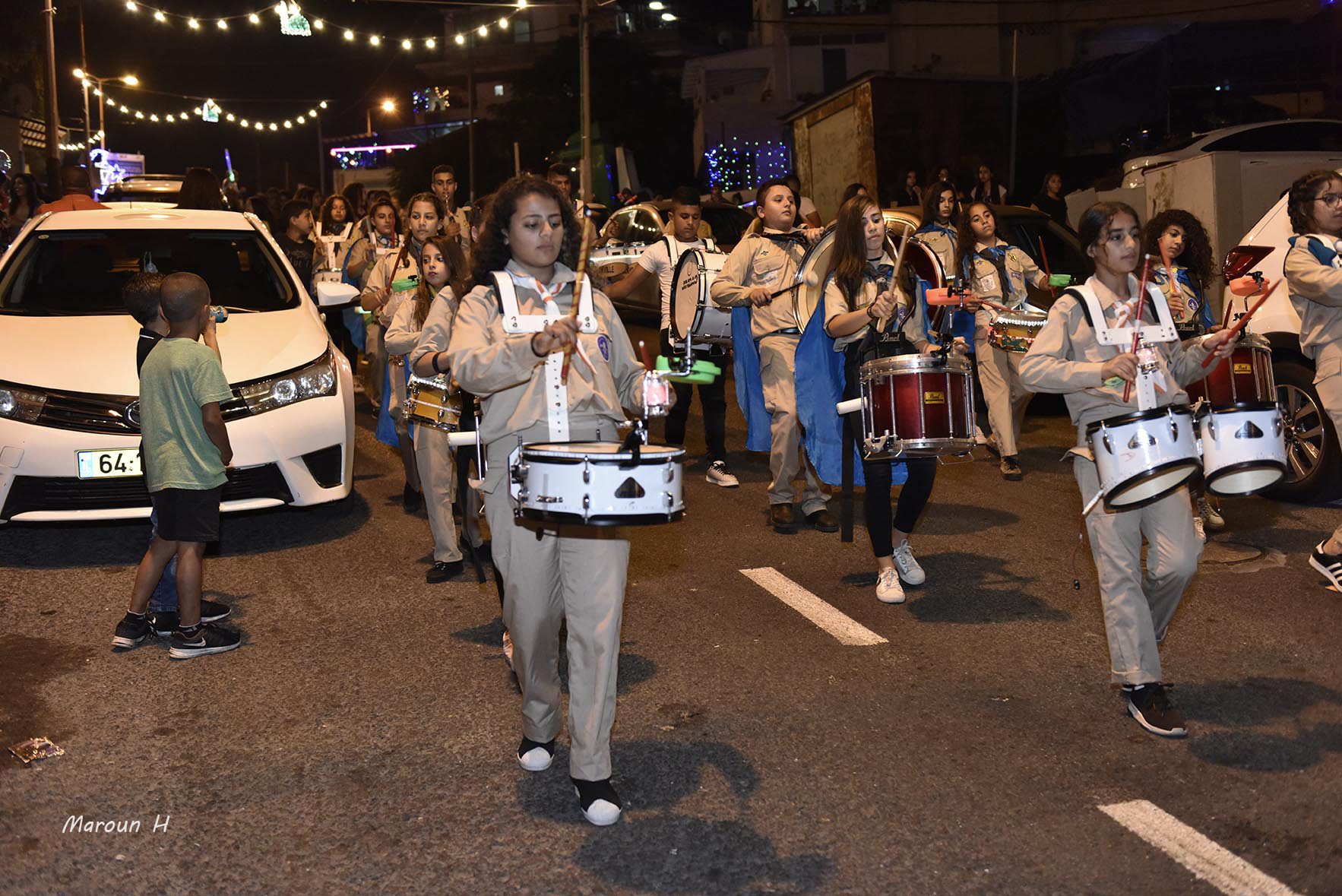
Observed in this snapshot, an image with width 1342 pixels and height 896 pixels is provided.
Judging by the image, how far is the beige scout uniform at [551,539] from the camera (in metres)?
4.26

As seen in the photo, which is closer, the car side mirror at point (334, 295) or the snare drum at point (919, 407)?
the snare drum at point (919, 407)

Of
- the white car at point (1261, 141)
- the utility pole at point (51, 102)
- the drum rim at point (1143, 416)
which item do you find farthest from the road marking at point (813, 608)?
the utility pole at point (51, 102)

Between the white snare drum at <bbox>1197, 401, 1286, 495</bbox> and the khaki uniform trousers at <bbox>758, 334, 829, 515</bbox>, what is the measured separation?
12.7 feet

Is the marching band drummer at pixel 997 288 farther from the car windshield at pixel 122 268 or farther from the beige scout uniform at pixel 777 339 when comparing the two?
the car windshield at pixel 122 268

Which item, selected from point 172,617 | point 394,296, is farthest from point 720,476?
point 172,617

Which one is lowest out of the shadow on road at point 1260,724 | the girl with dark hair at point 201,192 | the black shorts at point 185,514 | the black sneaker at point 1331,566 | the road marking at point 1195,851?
the road marking at point 1195,851

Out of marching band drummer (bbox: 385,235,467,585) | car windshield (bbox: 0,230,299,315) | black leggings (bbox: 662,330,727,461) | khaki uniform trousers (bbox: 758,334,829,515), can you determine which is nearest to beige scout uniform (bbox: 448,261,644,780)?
marching band drummer (bbox: 385,235,467,585)

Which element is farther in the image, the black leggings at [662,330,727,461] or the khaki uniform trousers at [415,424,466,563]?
the black leggings at [662,330,727,461]

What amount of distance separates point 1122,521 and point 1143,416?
59 centimetres

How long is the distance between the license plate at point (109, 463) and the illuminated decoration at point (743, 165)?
34.9m

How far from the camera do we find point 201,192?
13703 millimetres

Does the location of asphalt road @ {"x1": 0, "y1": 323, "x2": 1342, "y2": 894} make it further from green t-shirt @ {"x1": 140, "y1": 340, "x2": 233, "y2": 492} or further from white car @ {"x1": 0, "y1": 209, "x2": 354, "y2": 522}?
green t-shirt @ {"x1": 140, "y1": 340, "x2": 233, "y2": 492}

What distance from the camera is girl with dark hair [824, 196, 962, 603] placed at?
6941mm

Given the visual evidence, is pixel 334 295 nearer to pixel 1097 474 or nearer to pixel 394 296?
pixel 394 296
